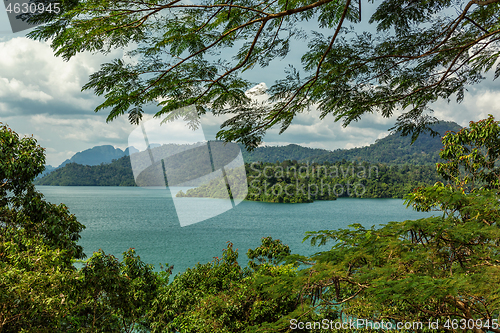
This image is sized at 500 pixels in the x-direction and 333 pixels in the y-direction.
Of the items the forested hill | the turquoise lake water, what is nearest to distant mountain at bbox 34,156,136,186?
the turquoise lake water

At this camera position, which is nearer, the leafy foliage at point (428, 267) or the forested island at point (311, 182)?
the leafy foliage at point (428, 267)


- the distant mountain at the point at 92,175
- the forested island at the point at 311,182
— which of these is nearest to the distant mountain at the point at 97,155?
the distant mountain at the point at 92,175

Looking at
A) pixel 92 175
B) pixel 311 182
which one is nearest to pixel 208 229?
pixel 311 182

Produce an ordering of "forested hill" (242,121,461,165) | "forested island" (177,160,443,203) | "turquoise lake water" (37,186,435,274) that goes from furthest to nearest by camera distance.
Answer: "forested island" (177,160,443,203) < "forested hill" (242,121,461,165) < "turquoise lake water" (37,186,435,274)

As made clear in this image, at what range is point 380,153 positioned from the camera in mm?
48125

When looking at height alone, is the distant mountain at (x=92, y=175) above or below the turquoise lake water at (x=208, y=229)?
above

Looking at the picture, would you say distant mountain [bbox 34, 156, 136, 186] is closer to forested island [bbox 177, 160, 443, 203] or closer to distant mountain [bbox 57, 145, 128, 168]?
forested island [bbox 177, 160, 443, 203]

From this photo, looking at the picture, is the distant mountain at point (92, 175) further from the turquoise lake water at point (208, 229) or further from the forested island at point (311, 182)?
the forested island at point (311, 182)

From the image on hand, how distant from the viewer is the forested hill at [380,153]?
35056mm

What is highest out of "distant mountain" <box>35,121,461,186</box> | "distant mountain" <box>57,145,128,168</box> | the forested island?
"distant mountain" <box>57,145,128,168</box>

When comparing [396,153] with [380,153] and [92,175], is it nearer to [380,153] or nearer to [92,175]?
[380,153]

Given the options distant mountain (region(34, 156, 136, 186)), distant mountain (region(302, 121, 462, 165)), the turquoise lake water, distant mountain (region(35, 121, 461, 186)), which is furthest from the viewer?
distant mountain (region(34, 156, 136, 186))

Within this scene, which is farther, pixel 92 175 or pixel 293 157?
pixel 92 175

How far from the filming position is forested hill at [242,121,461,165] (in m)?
35.1
